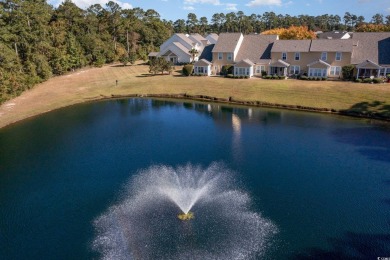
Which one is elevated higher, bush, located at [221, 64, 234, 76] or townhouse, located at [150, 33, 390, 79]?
townhouse, located at [150, 33, 390, 79]

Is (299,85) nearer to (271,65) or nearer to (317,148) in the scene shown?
(271,65)

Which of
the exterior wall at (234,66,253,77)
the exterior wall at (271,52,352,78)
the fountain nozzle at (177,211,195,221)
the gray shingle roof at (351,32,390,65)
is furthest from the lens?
the exterior wall at (234,66,253,77)

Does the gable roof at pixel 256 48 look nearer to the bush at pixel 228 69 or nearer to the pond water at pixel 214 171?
the bush at pixel 228 69

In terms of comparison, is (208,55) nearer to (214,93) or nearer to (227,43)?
(227,43)

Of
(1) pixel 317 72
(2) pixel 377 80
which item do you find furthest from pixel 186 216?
(1) pixel 317 72

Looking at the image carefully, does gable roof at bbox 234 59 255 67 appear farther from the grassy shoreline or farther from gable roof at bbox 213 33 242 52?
gable roof at bbox 213 33 242 52

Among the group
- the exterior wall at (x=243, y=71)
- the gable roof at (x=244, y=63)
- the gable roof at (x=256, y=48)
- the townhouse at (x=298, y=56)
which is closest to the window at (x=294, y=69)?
the townhouse at (x=298, y=56)

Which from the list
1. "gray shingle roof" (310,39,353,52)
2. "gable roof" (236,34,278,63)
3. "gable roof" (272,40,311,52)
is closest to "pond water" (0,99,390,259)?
"gray shingle roof" (310,39,353,52)

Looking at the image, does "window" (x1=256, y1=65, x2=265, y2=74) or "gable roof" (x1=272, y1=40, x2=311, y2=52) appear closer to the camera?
"gable roof" (x1=272, y1=40, x2=311, y2=52)
